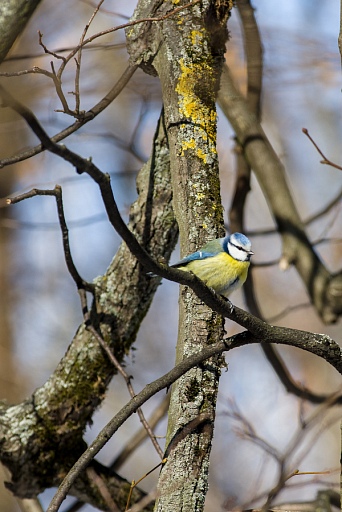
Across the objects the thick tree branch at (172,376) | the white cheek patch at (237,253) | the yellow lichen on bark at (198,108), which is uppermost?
the yellow lichen on bark at (198,108)

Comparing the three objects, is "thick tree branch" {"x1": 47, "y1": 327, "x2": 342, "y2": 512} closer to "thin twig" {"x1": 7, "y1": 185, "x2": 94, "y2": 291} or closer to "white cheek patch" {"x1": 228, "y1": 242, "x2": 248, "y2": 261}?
"white cheek patch" {"x1": 228, "y1": 242, "x2": 248, "y2": 261}

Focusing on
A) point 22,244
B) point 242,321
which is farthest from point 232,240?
point 22,244

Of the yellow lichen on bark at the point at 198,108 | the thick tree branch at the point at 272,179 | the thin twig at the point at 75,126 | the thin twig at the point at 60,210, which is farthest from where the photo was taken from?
the thick tree branch at the point at 272,179

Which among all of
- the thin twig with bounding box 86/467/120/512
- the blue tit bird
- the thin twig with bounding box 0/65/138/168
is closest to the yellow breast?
the blue tit bird

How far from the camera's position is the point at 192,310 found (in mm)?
1902

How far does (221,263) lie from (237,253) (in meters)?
0.18

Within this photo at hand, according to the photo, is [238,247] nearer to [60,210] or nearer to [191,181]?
[191,181]

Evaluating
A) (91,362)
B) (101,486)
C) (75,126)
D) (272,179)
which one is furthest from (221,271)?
A: (272,179)

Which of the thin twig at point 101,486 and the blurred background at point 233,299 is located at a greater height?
the blurred background at point 233,299

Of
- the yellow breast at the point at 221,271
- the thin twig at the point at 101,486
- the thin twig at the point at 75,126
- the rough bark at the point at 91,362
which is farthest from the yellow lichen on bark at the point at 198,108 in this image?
the thin twig at the point at 101,486

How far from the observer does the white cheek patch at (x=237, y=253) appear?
2.08m

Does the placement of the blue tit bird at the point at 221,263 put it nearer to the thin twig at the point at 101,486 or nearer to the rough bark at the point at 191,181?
the rough bark at the point at 191,181

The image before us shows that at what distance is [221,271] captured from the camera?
6.70ft

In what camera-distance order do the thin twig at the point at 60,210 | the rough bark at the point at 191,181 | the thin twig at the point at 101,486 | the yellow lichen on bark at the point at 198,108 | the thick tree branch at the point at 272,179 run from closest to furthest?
the thin twig at the point at 60,210
the rough bark at the point at 191,181
the yellow lichen on bark at the point at 198,108
the thin twig at the point at 101,486
the thick tree branch at the point at 272,179
